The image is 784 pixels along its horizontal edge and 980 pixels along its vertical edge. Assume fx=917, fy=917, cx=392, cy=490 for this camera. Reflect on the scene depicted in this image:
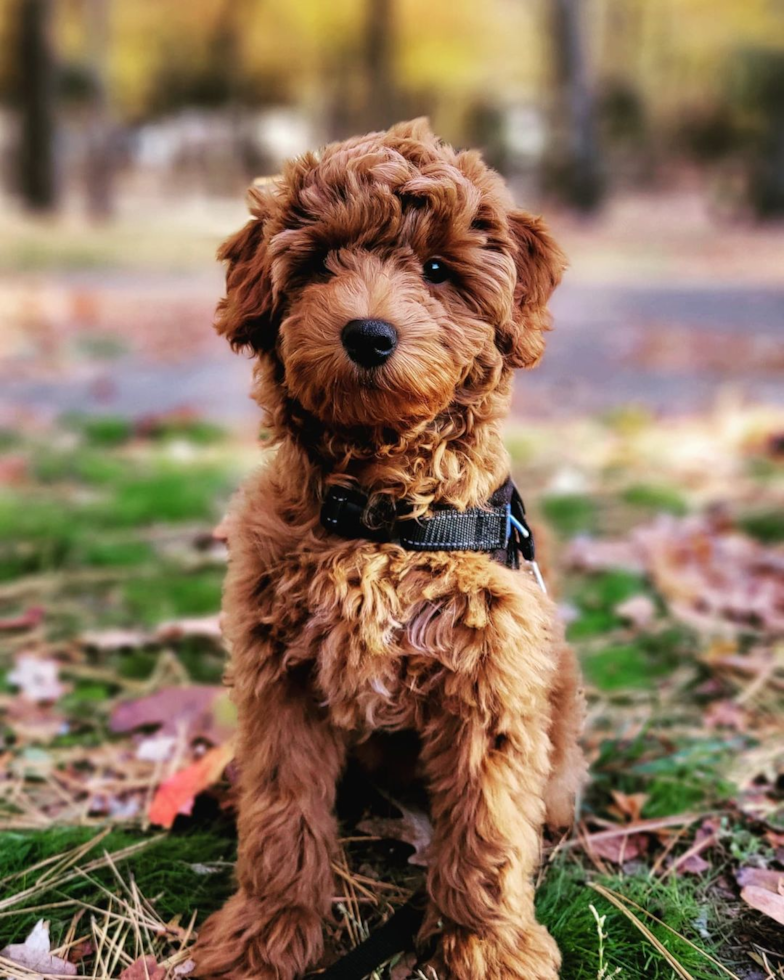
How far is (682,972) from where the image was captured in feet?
7.46

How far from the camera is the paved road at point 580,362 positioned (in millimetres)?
9070

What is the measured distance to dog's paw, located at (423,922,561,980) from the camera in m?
2.23

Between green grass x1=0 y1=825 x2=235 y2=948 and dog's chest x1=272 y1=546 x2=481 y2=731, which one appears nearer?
dog's chest x1=272 y1=546 x2=481 y2=731

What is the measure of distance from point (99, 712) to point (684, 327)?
34.8 feet

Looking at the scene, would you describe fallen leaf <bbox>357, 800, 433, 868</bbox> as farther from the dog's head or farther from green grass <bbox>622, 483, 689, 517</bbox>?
green grass <bbox>622, 483, 689, 517</bbox>

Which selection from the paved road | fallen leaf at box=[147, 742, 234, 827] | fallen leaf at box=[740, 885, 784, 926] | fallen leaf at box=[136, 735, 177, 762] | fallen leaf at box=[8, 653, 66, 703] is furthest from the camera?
the paved road

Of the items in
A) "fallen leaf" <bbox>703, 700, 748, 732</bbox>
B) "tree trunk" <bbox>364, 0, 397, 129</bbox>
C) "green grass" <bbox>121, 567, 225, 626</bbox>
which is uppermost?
"tree trunk" <bbox>364, 0, 397, 129</bbox>

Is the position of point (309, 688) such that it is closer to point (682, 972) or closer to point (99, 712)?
→ point (682, 972)

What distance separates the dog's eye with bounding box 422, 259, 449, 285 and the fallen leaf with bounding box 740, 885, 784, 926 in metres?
1.85

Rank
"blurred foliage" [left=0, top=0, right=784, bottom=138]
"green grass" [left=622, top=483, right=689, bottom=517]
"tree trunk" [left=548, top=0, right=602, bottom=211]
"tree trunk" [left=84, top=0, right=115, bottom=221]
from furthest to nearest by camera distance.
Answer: "blurred foliage" [left=0, top=0, right=784, bottom=138], "tree trunk" [left=548, top=0, right=602, bottom=211], "tree trunk" [left=84, top=0, right=115, bottom=221], "green grass" [left=622, top=483, right=689, bottom=517]

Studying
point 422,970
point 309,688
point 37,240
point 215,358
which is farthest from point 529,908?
point 37,240

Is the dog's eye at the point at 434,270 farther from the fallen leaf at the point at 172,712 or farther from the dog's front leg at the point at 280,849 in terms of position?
the fallen leaf at the point at 172,712

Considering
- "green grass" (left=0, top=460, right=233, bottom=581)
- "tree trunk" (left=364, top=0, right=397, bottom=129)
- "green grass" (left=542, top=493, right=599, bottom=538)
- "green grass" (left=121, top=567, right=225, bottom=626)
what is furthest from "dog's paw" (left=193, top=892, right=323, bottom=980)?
"tree trunk" (left=364, top=0, right=397, bottom=129)

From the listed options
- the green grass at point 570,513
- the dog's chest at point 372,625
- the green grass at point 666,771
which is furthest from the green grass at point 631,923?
the green grass at point 570,513
